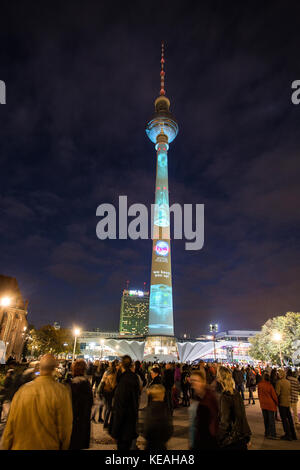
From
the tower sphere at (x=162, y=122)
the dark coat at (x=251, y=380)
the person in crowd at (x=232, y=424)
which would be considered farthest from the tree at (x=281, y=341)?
the tower sphere at (x=162, y=122)

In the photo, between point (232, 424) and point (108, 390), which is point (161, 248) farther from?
point (232, 424)

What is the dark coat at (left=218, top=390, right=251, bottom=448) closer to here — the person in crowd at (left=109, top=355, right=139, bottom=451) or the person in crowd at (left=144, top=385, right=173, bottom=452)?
the person in crowd at (left=144, top=385, right=173, bottom=452)

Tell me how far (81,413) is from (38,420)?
2.50 metres

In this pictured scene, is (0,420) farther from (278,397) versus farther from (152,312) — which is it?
(152,312)

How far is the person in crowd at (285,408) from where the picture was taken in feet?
28.6

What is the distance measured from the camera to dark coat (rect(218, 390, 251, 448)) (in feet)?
16.3

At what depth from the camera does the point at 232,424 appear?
16.7 feet

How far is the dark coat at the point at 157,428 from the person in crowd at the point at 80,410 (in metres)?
2.01

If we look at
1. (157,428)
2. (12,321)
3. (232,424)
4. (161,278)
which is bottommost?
(232,424)

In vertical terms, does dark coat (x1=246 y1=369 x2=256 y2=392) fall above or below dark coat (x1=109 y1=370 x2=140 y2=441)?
below

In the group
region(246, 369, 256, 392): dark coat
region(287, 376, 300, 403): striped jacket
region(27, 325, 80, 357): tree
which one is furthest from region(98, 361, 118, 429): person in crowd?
region(27, 325, 80, 357): tree

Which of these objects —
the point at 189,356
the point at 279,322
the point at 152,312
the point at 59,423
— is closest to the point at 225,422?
the point at 59,423

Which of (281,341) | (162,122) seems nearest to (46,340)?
(281,341)

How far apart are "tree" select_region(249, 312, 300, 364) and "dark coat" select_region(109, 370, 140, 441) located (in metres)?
41.5
